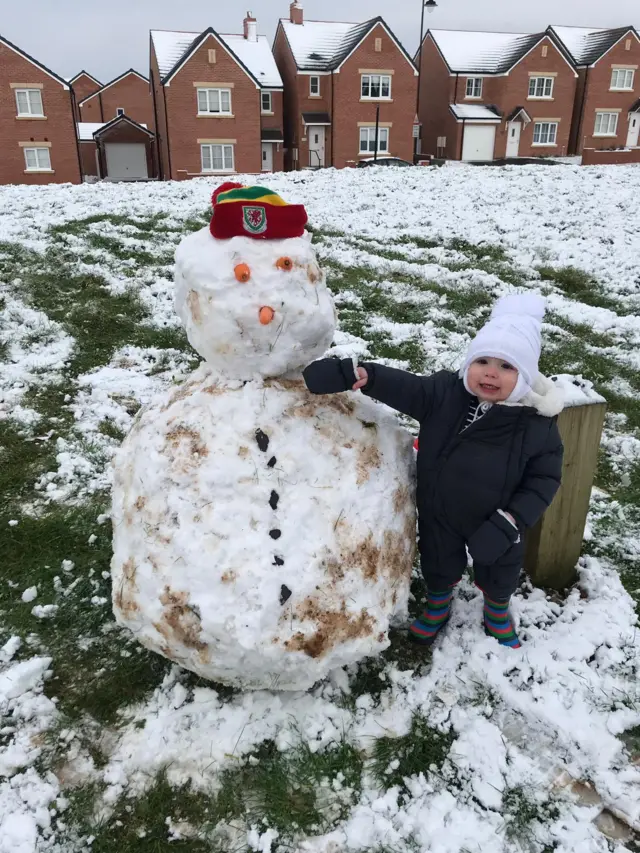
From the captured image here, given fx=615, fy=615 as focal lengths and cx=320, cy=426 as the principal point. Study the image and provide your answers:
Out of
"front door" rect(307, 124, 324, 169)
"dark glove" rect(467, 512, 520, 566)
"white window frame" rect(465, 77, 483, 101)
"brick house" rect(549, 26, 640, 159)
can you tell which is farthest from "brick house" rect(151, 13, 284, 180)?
"dark glove" rect(467, 512, 520, 566)

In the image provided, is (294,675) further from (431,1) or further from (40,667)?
(431,1)

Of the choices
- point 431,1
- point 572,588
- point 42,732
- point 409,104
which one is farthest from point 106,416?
point 409,104

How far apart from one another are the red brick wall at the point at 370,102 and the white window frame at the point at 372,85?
0.18 m

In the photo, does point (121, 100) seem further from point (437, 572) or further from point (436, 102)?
point (437, 572)

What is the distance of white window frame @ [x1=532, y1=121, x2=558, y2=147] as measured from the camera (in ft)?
116

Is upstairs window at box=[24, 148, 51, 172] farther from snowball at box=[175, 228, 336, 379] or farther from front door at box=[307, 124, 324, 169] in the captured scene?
snowball at box=[175, 228, 336, 379]

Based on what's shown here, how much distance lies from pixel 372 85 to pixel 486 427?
33205 mm

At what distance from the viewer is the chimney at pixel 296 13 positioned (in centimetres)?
3303

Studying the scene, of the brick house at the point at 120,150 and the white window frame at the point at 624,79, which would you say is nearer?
the brick house at the point at 120,150

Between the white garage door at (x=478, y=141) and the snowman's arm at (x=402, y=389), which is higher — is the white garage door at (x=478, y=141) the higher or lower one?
the higher one

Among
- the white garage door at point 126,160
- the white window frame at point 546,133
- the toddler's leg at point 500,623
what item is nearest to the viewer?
the toddler's leg at point 500,623

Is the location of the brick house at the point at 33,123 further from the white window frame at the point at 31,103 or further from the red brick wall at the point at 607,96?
the red brick wall at the point at 607,96

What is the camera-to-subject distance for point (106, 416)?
507 cm

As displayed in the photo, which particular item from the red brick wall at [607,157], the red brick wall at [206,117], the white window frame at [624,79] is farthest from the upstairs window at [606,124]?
the red brick wall at [206,117]
